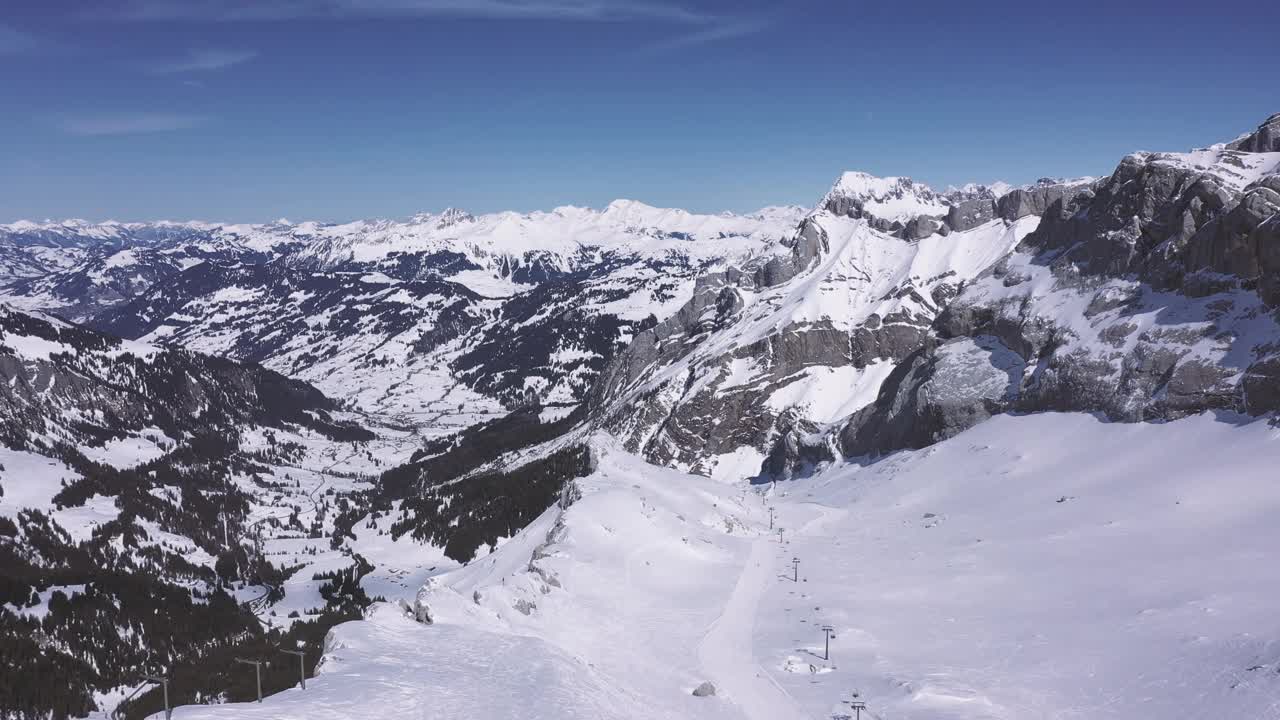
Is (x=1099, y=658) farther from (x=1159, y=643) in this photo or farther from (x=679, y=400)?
(x=679, y=400)

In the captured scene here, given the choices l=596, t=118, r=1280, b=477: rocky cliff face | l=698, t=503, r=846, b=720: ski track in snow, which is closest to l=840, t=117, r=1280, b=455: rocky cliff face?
l=596, t=118, r=1280, b=477: rocky cliff face

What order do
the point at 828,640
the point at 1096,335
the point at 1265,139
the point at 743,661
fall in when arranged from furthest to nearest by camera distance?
the point at 1265,139 → the point at 1096,335 → the point at 828,640 → the point at 743,661

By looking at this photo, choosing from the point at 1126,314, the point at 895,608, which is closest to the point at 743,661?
the point at 895,608

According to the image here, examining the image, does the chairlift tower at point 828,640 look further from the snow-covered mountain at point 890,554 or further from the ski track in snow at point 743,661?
the ski track in snow at point 743,661

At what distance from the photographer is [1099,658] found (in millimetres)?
36219

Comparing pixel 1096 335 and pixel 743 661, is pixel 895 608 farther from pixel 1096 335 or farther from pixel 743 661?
pixel 1096 335

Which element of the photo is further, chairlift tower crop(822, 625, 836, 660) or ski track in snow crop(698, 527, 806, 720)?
chairlift tower crop(822, 625, 836, 660)

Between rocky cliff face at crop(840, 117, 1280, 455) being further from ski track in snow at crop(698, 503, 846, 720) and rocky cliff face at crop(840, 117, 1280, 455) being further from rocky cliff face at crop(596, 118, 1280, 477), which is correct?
ski track in snow at crop(698, 503, 846, 720)

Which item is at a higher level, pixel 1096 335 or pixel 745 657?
pixel 1096 335

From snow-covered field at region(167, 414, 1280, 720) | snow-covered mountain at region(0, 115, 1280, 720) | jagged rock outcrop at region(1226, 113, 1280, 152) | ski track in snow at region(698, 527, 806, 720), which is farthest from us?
jagged rock outcrop at region(1226, 113, 1280, 152)

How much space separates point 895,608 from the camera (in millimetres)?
48844

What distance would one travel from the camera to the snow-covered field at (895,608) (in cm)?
3225

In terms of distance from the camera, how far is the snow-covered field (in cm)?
3225

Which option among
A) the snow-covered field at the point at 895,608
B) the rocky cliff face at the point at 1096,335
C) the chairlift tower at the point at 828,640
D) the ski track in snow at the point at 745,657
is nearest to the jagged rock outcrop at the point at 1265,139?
the rocky cliff face at the point at 1096,335
